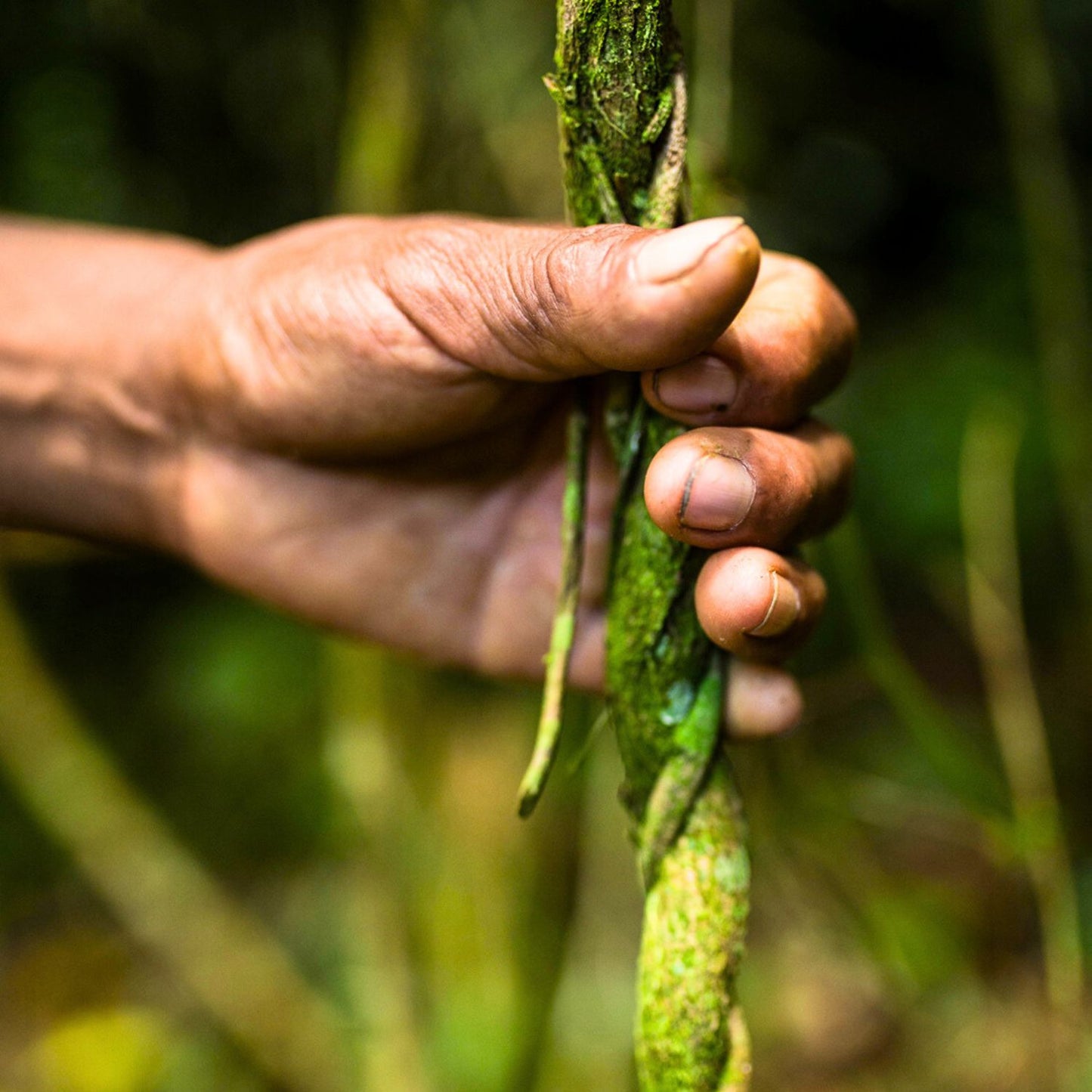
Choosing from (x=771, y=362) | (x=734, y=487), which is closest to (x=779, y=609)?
(x=734, y=487)

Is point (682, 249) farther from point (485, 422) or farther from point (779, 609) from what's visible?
point (485, 422)

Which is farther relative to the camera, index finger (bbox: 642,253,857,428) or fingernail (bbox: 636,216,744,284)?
index finger (bbox: 642,253,857,428)

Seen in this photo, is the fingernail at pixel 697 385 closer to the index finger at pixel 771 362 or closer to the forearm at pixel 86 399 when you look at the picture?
the index finger at pixel 771 362

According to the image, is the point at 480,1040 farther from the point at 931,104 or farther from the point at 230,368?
the point at 931,104

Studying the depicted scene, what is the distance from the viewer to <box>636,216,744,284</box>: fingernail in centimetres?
67

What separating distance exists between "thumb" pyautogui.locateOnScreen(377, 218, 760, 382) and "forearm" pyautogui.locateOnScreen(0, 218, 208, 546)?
66 centimetres

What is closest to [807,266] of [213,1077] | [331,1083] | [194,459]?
[194,459]

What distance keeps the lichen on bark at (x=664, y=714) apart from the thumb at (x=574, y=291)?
0.32ft

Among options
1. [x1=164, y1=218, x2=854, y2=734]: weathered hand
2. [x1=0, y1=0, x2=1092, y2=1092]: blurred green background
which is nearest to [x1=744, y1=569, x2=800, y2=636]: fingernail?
[x1=164, y1=218, x2=854, y2=734]: weathered hand

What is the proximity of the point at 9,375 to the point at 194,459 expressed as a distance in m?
0.35

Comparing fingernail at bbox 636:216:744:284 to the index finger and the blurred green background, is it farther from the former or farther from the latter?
the blurred green background

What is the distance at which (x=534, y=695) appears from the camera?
2.12 m

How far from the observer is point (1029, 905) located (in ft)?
7.97

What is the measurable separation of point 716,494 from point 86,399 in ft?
3.58
